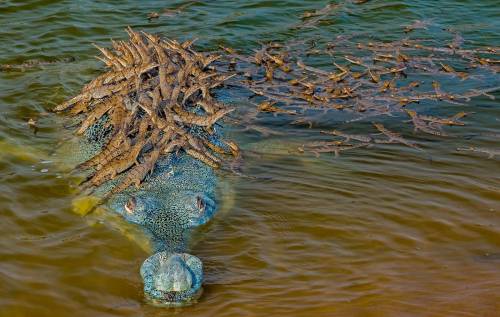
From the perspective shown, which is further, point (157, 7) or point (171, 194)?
point (157, 7)

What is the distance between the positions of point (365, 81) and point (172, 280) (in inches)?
204

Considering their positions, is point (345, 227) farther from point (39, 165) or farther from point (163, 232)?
point (39, 165)

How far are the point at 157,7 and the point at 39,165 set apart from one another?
19.0ft

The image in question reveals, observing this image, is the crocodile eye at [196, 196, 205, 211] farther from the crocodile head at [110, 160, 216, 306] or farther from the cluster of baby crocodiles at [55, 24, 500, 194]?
the cluster of baby crocodiles at [55, 24, 500, 194]

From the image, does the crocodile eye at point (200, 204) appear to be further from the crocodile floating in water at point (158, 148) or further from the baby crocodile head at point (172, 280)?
the baby crocodile head at point (172, 280)

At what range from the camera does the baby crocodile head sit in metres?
4.32

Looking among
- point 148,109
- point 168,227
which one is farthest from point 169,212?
point 148,109

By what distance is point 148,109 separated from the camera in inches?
252

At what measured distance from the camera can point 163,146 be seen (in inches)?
245

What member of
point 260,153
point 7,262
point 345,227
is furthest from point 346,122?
point 7,262

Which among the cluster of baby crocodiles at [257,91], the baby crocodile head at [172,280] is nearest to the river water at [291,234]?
the baby crocodile head at [172,280]

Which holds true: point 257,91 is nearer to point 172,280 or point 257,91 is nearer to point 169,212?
point 169,212

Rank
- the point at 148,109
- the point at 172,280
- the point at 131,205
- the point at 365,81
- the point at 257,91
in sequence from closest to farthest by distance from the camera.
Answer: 1. the point at 172,280
2. the point at 131,205
3. the point at 148,109
4. the point at 257,91
5. the point at 365,81

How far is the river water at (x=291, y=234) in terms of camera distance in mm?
4469
